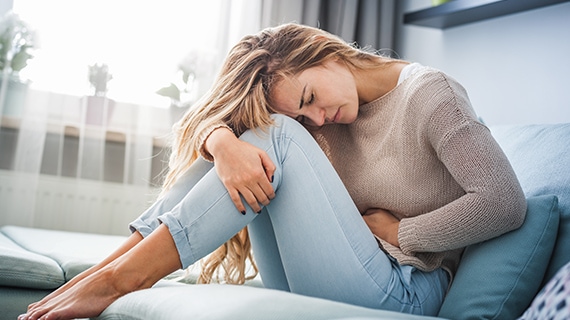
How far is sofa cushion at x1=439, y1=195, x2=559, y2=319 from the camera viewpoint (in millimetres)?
1199

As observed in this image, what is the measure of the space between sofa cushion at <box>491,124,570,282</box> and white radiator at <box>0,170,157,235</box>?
159cm

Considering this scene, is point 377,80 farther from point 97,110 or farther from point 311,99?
point 97,110

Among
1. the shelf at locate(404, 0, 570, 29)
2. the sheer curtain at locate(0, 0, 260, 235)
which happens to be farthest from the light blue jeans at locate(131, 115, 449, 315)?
the sheer curtain at locate(0, 0, 260, 235)

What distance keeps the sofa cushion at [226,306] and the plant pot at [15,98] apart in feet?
5.66

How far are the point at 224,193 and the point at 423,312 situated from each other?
45 cm

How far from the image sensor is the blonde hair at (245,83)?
1.48 m

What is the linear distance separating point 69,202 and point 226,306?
A: 198 cm

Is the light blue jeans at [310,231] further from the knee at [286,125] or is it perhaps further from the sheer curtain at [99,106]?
the sheer curtain at [99,106]

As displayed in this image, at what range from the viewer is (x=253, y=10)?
10.3ft

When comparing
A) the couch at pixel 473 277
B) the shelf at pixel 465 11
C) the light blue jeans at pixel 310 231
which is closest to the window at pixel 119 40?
the shelf at pixel 465 11

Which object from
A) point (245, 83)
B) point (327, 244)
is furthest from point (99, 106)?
point (327, 244)

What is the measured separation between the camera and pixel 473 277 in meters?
1.25

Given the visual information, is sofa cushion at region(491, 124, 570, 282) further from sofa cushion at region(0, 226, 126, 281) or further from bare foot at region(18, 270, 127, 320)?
sofa cushion at region(0, 226, 126, 281)

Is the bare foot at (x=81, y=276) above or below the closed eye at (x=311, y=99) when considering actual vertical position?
below
